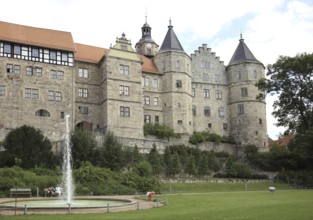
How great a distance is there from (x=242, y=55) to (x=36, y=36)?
103 ft

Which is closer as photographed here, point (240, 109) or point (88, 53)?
point (88, 53)

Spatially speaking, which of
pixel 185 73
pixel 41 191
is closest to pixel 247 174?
pixel 185 73

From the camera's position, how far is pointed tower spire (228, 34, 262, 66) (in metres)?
66.7

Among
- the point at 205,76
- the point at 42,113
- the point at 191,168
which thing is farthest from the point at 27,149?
the point at 205,76

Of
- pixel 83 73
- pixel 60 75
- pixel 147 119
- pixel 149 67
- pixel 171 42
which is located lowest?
pixel 147 119

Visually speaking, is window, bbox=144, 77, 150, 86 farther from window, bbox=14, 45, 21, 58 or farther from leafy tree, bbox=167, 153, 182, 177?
window, bbox=14, 45, 21, 58

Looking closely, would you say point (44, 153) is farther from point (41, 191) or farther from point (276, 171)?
point (276, 171)

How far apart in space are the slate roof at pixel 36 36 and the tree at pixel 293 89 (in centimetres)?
2401

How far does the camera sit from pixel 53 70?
5081 centimetres

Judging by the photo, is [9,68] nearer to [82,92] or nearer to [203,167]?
[82,92]

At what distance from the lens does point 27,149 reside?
3919cm

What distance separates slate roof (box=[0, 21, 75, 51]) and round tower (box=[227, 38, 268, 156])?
86.1 ft

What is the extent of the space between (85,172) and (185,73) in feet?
99.5

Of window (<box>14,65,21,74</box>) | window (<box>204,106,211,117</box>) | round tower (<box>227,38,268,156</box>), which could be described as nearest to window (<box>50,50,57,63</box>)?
window (<box>14,65,21,74</box>)
